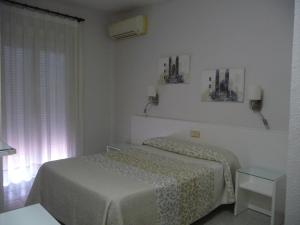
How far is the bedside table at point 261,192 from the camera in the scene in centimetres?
224

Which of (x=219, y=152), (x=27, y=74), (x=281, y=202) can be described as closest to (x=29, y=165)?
(x=27, y=74)

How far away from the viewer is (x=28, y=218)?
1106 millimetres

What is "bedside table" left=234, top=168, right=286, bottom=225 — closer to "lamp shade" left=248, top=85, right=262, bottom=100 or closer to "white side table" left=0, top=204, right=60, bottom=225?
"lamp shade" left=248, top=85, right=262, bottom=100

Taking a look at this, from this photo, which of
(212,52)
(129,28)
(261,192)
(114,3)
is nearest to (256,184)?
(261,192)

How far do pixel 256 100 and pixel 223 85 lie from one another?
0.44 m

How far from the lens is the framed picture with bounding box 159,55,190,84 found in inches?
130

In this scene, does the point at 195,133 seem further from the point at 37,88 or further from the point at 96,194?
the point at 37,88

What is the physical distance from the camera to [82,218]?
187 centimetres

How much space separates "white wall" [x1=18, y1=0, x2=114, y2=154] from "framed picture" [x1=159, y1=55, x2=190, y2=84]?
116 cm

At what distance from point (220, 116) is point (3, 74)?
2.77 metres

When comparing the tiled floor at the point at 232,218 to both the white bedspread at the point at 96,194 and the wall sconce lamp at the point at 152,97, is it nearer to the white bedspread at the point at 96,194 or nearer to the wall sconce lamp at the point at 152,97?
the white bedspread at the point at 96,194

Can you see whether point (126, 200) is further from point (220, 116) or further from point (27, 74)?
point (27, 74)

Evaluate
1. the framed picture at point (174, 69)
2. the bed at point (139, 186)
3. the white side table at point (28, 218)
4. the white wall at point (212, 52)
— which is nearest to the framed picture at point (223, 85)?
the white wall at point (212, 52)

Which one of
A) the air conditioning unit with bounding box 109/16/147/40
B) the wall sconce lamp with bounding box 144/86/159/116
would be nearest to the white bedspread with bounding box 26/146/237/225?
the wall sconce lamp with bounding box 144/86/159/116
